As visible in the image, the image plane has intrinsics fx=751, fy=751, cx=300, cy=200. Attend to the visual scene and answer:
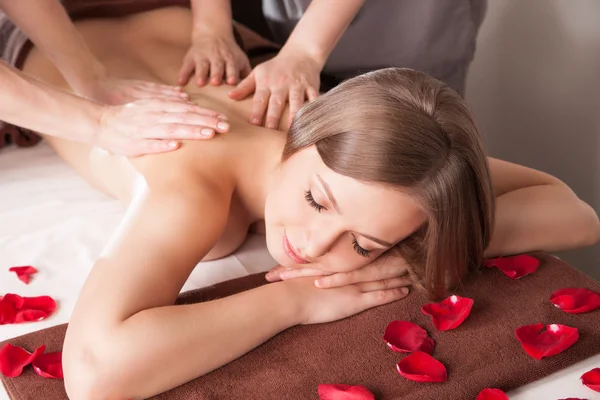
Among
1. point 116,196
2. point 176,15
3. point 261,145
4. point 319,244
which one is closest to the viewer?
point 319,244

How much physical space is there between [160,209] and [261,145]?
1.13 feet

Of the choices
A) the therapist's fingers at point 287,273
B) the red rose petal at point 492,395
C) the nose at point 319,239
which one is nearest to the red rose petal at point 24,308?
the therapist's fingers at point 287,273

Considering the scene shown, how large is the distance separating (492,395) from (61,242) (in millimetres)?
1064

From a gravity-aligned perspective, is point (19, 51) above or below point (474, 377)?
above

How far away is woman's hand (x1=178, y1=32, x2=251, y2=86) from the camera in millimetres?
2021

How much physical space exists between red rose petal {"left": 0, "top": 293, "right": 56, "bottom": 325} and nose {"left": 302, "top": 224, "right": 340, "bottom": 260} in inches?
22.0

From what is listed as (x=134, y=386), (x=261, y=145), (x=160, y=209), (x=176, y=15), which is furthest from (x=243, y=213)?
(x=176, y=15)

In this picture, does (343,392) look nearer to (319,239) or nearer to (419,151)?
(319,239)

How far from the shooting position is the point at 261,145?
172 centimetres

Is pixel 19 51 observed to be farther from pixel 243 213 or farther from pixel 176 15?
pixel 243 213

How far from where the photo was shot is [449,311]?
1.54 meters

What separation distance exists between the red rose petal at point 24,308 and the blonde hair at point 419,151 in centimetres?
59

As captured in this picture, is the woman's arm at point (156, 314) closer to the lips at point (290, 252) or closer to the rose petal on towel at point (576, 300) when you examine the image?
the lips at point (290, 252)

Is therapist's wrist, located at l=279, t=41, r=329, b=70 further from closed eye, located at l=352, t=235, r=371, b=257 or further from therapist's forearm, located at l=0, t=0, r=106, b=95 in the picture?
closed eye, located at l=352, t=235, r=371, b=257
